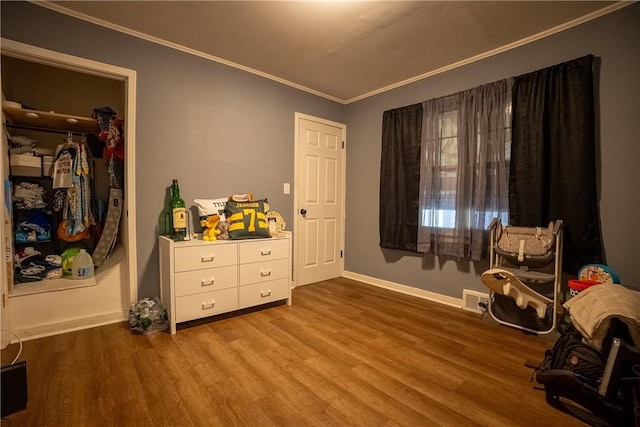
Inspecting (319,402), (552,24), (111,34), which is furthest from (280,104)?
(319,402)

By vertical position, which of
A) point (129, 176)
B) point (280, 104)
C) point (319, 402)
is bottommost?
point (319, 402)

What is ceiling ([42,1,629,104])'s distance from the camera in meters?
2.00

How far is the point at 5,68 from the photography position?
8.75 feet

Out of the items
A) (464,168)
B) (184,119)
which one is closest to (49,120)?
(184,119)

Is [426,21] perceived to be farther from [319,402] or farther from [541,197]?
[319,402]

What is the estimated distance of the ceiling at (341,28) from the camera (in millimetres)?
1995

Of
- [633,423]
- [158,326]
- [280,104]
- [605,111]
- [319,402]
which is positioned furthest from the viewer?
[280,104]

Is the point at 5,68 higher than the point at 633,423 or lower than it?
higher

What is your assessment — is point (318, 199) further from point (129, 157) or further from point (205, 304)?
point (129, 157)

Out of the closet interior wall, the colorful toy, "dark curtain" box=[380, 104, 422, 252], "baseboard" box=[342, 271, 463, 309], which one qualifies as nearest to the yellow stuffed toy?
the colorful toy

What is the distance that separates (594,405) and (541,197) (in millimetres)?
1487

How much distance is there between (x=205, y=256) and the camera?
234cm

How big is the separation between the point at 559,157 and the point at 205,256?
2.97m

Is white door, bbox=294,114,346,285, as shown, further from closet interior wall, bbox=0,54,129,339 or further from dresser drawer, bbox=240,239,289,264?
closet interior wall, bbox=0,54,129,339
